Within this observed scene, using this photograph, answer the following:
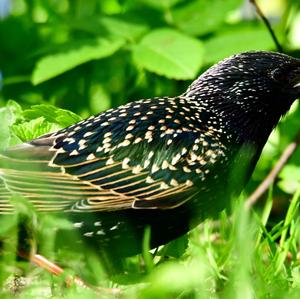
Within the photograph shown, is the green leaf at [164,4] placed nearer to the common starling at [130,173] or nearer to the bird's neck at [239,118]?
the bird's neck at [239,118]

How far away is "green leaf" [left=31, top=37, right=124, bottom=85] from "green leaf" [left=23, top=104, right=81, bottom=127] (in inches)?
21.5

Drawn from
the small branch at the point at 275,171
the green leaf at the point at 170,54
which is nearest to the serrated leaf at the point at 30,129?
the green leaf at the point at 170,54

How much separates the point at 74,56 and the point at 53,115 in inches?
29.6

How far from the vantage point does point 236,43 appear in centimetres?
488

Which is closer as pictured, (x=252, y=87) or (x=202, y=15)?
(x=252, y=87)

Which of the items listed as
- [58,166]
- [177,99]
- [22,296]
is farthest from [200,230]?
[22,296]

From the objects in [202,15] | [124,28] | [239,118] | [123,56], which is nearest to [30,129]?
[239,118]

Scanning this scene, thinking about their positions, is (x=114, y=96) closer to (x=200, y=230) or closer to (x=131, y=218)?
(x=200, y=230)

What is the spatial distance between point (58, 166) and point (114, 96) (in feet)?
5.93

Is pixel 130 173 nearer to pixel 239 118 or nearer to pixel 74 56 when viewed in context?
pixel 239 118

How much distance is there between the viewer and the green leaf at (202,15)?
502cm

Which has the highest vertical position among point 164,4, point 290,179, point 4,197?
point 164,4

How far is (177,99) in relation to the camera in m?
3.93

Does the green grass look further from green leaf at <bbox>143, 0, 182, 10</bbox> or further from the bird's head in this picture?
green leaf at <bbox>143, 0, 182, 10</bbox>
